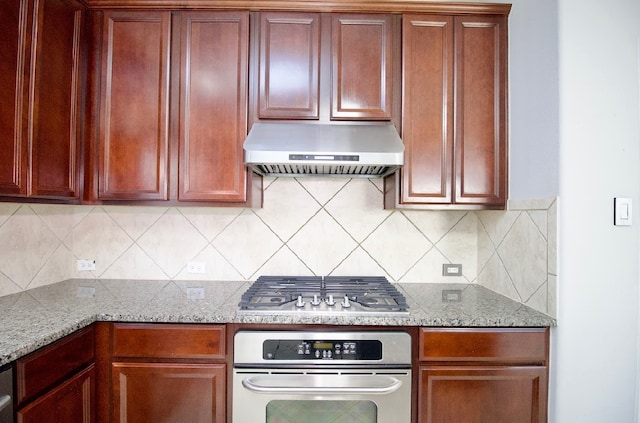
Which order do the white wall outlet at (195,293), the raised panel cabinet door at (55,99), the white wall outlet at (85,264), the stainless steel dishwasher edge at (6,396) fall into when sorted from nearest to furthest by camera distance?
the stainless steel dishwasher edge at (6,396), the raised panel cabinet door at (55,99), the white wall outlet at (195,293), the white wall outlet at (85,264)

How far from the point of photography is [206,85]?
1729 mm

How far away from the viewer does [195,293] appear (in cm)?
174

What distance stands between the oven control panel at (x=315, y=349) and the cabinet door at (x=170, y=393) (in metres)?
0.23

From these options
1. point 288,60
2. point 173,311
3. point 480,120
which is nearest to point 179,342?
point 173,311

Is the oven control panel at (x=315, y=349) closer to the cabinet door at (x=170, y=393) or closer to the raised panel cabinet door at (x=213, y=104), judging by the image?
the cabinet door at (x=170, y=393)

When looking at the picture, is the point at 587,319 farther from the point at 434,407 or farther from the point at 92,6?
the point at 92,6

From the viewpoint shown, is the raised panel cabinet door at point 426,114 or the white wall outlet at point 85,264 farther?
the white wall outlet at point 85,264

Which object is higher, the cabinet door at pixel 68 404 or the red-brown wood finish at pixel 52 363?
the red-brown wood finish at pixel 52 363

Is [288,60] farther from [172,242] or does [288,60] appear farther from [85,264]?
[85,264]

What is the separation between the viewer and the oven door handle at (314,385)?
4.54 ft

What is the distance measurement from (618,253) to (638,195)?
25 cm

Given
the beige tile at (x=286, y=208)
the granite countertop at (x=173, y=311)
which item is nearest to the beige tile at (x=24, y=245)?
the granite countertop at (x=173, y=311)

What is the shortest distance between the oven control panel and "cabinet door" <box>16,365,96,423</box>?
731 mm

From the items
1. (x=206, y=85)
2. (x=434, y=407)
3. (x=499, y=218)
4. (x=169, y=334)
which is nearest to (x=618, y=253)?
(x=499, y=218)
